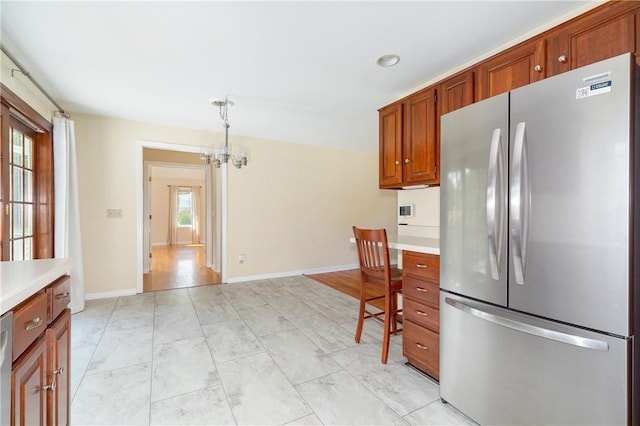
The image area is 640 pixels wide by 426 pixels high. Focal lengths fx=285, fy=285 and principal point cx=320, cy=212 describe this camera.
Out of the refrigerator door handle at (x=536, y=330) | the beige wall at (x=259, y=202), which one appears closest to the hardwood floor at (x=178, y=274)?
the beige wall at (x=259, y=202)

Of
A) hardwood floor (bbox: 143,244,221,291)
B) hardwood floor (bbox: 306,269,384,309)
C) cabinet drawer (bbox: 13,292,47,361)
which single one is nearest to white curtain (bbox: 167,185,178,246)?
hardwood floor (bbox: 143,244,221,291)

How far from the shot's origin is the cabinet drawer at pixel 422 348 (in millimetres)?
1909

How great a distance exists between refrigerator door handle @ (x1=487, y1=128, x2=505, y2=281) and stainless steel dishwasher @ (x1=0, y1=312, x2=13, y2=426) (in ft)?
6.05

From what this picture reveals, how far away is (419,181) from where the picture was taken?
2.50 m

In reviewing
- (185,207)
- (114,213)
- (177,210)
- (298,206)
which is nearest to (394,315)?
(298,206)

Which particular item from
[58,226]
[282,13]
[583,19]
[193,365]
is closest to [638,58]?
[583,19]

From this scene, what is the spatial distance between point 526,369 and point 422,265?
0.80 meters

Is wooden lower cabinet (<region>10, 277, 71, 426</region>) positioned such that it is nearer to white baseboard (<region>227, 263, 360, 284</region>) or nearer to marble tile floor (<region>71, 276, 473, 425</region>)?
marble tile floor (<region>71, 276, 473, 425</region>)

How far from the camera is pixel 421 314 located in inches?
79.5

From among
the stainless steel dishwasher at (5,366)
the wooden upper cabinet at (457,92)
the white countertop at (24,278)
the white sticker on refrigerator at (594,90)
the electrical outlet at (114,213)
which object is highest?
the wooden upper cabinet at (457,92)

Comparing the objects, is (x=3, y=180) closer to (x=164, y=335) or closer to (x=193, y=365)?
(x=164, y=335)

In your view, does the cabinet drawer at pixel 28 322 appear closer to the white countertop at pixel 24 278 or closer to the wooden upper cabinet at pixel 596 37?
the white countertop at pixel 24 278

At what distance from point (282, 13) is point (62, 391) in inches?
88.5

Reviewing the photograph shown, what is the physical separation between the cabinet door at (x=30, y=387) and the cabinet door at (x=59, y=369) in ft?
0.16
